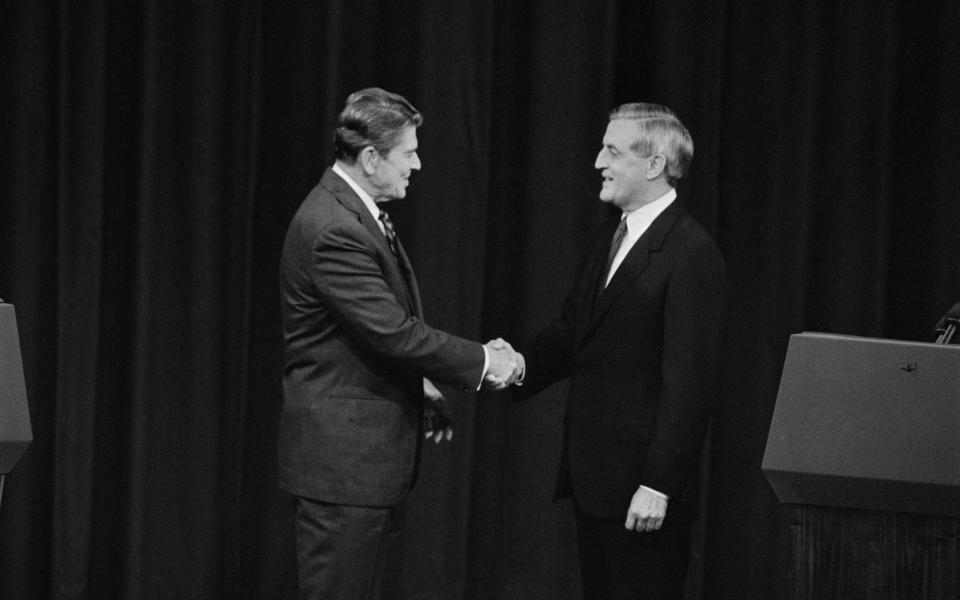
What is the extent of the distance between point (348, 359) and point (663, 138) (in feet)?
2.68

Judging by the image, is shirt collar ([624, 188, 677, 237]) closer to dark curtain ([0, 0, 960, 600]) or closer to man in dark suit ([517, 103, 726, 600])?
man in dark suit ([517, 103, 726, 600])

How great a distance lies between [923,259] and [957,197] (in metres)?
0.21

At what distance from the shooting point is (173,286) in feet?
11.4

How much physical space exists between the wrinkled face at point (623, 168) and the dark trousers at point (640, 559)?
0.68 m

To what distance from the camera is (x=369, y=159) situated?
8.08ft

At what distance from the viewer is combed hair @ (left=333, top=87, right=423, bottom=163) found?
244cm

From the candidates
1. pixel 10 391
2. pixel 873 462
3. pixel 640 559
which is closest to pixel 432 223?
pixel 640 559

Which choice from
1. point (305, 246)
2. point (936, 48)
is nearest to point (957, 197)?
point (936, 48)

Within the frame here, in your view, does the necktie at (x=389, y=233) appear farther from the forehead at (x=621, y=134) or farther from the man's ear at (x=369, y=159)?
the forehead at (x=621, y=134)

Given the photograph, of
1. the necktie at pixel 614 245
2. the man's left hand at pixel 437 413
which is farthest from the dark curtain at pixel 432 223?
the necktie at pixel 614 245

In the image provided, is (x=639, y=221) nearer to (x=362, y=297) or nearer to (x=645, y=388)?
(x=645, y=388)

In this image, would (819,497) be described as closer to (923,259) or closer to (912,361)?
(912,361)

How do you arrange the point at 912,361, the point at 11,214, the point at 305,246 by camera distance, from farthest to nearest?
the point at 11,214, the point at 305,246, the point at 912,361

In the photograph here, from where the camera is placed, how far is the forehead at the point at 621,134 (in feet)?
8.23
